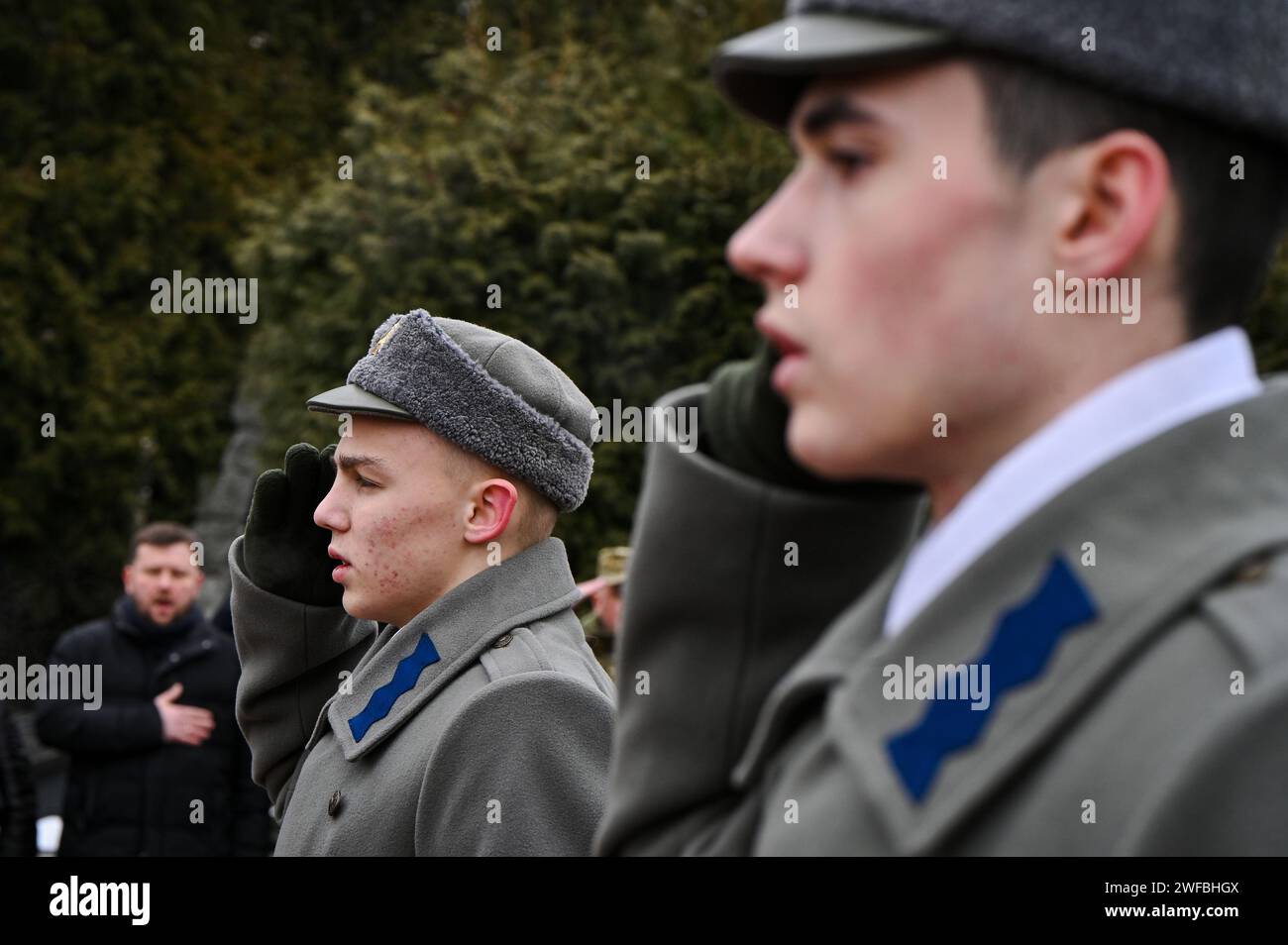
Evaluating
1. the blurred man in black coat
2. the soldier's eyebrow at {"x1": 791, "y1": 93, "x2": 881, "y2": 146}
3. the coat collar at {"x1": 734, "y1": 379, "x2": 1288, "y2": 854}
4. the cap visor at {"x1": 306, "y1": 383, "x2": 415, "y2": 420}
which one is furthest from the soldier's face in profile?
the blurred man in black coat

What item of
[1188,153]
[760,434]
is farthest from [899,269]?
[760,434]

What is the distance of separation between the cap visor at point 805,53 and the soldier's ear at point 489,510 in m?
1.74

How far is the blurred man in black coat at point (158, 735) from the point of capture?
7.10 m

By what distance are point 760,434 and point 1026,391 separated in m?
0.37

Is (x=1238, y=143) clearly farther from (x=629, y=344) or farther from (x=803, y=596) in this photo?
(x=629, y=344)

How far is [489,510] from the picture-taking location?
3.35 meters

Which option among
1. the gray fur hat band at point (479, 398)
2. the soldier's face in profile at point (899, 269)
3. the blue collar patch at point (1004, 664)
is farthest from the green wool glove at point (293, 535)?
the blue collar patch at point (1004, 664)

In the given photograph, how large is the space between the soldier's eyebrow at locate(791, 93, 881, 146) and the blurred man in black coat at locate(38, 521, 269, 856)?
238 inches

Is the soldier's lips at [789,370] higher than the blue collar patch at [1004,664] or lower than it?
higher

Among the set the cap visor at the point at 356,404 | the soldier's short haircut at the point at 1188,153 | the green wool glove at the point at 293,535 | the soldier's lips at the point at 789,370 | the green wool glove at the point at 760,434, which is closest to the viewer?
the soldier's short haircut at the point at 1188,153

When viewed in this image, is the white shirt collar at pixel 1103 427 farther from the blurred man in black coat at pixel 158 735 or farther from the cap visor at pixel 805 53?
the blurred man in black coat at pixel 158 735

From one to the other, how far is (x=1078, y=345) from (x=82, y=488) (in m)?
19.9

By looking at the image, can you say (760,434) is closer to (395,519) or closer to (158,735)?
(395,519)

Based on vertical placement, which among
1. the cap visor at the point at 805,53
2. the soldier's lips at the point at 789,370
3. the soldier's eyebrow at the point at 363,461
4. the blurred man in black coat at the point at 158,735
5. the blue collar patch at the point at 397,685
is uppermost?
the cap visor at the point at 805,53
